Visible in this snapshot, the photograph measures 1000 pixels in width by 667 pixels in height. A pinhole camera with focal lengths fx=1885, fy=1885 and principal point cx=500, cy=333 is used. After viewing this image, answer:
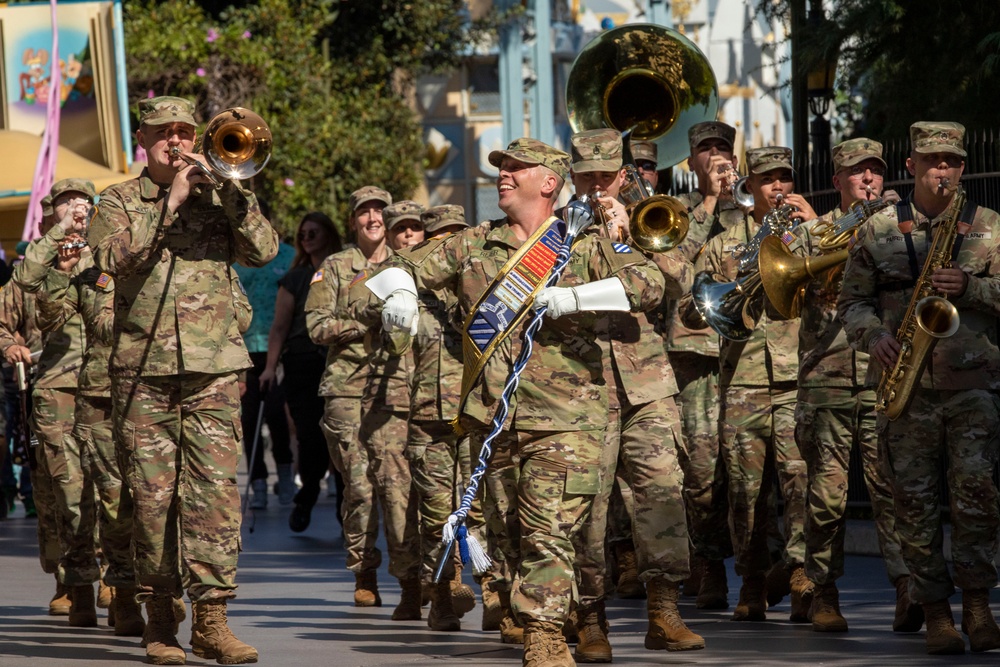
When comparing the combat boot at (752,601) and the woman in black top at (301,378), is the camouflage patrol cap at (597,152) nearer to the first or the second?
the combat boot at (752,601)

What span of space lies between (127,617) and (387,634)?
49.7 inches

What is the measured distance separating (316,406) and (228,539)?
6544 mm

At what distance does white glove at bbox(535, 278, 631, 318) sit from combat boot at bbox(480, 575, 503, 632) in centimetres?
234

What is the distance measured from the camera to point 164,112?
817cm

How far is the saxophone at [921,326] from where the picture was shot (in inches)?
316

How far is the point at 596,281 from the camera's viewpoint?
761cm

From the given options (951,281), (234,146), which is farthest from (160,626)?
(951,281)

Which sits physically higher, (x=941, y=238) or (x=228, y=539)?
Result: (x=941, y=238)

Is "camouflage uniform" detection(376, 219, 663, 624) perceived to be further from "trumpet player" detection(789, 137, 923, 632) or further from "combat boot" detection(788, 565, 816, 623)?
"combat boot" detection(788, 565, 816, 623)

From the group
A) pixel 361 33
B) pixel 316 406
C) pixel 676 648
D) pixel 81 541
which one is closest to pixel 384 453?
pixel 81 541

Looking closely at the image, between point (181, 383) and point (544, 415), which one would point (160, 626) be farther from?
point (544, 415)

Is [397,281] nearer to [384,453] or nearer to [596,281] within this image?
[596,281]

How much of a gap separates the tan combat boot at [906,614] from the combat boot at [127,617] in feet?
11.9

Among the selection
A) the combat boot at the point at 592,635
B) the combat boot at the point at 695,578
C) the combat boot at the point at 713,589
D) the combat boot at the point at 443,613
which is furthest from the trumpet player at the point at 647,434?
the combat boot at the point at 695,578
